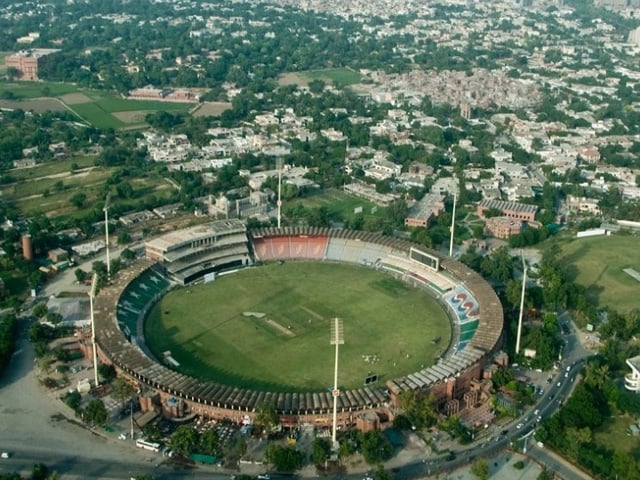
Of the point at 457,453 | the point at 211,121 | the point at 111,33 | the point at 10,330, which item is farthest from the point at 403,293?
the point at 111,33

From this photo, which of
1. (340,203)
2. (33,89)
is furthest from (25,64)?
(340,203)

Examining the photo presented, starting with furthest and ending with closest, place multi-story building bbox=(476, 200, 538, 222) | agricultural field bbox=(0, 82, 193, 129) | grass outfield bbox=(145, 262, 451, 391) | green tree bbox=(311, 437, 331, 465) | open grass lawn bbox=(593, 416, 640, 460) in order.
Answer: agricultural field bbox=(0, 82, 193, 129)
multi-story building bbox=(476, 200, 538, 222)
grass outfield bbox=(145, 262, 451, 391)
open grass lawn bbox=(593, 416, 640, 460)
green tree bbox=(311, 437, 331, 465)

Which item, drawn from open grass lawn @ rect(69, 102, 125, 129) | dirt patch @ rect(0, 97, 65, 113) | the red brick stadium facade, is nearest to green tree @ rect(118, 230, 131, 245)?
the red brick stadium facade

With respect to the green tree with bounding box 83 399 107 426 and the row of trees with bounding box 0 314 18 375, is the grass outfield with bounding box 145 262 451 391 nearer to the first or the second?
the green tree with bounding box 83 399 107 426

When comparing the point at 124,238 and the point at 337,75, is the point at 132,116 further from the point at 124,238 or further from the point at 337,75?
the point at 124,238

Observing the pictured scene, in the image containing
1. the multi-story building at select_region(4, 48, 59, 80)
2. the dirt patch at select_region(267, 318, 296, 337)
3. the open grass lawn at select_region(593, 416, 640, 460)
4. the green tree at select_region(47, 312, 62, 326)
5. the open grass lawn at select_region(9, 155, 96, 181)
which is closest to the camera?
the open grass lawn at select_region(593, 416, 640, 460)

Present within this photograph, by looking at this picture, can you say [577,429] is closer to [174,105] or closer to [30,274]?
[30,274]
